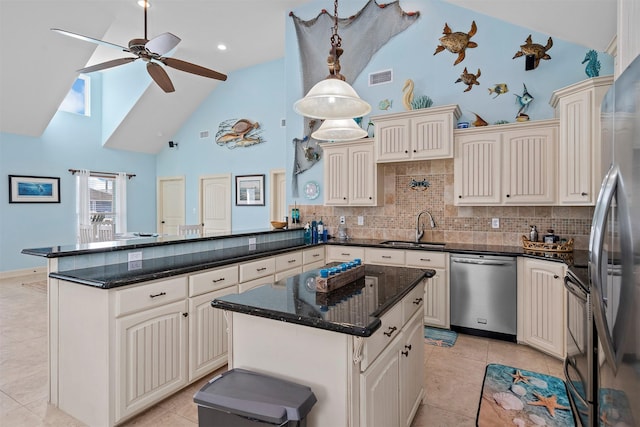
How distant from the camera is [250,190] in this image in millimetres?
7430

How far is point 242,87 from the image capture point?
24.8 feet

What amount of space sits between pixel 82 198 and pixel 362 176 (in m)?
6.51

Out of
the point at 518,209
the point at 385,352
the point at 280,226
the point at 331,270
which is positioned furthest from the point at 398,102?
the point at 385,352

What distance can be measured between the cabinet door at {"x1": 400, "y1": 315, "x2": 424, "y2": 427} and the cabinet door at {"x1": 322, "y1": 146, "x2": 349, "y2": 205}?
2.62 metres

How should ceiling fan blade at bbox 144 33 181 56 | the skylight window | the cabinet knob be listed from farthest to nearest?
1. the skylight window
2. ceiling fan blade at bbox 144 33 181 56
3. the cabinet knob

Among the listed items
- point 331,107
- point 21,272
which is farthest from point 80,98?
point 331,107

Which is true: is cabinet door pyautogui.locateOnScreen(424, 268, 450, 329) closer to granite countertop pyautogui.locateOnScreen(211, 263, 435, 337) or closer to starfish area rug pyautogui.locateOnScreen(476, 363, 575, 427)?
starfish area rug pyautogui.locateOnScreen(476, 363, 575, 427)

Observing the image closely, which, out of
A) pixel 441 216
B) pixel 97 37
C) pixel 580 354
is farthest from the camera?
pixel 97 37

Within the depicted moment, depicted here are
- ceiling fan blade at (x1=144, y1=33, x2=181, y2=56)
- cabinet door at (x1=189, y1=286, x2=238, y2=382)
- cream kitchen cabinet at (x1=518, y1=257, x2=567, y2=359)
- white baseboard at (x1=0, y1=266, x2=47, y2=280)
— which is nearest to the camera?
cabinet door at (x1=189, y1=286, x2=238, y2=382)

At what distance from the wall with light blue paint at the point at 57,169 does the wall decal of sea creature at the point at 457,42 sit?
7.44 metres

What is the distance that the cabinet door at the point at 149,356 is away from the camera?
82.6 inches

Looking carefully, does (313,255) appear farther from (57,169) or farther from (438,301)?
(57,169)

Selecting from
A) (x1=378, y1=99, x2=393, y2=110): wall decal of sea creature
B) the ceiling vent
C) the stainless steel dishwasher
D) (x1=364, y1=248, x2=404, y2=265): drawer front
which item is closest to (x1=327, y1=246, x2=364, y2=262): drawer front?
(x1=364, y1=248, x2=404, y2=265): drawer front

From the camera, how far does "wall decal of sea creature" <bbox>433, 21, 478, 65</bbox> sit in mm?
4145
